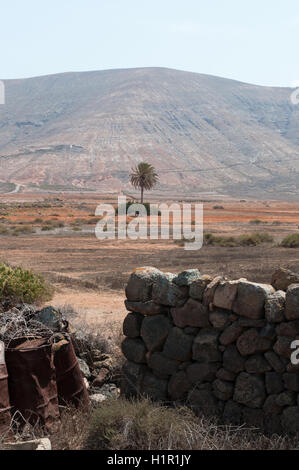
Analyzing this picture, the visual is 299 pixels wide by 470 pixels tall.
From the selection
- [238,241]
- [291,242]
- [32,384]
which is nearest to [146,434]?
[32,384]

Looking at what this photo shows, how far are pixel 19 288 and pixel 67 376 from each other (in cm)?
553

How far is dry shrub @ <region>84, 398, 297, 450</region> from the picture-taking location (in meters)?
5.12

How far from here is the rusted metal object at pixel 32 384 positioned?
5660 millimetres

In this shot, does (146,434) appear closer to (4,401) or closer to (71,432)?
(71,432)

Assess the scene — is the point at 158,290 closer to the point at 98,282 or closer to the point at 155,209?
the point at 98,282

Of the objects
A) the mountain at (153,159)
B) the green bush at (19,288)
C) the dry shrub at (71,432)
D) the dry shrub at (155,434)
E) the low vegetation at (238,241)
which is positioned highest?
the mountain at (153,159)

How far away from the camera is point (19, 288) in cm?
1141

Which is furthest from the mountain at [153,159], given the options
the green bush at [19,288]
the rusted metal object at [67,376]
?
the rusted metal object at [67,376]

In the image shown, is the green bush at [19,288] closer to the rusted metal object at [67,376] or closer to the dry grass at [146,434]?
the rusted metal object at [67,376]

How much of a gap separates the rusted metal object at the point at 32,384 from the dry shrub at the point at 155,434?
1.91ft

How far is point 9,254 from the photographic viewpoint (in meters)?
27.8

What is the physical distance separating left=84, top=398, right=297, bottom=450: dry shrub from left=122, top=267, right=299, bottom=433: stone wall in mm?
A: 479

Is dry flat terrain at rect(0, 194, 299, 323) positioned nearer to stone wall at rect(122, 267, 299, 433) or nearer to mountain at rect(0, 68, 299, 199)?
stone wall at rect(122, 267, 299, 433)
